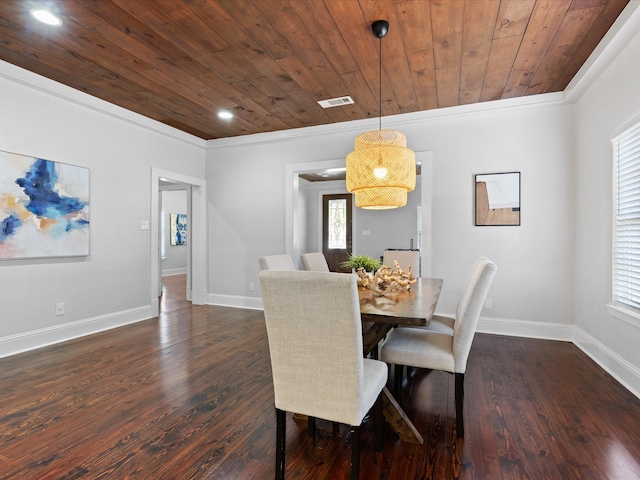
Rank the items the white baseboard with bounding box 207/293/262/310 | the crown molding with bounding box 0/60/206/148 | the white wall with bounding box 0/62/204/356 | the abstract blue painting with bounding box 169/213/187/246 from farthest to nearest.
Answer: the abstract blue painting with bounding box 169/213/187/246 < the white baseboard with bounding box 207/293/262/310 < the white wall with bounding box 0/62/204/356 < the crown molding with bounding box 0/60/206/148

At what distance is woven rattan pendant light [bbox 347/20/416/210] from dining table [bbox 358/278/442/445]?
0.90 m

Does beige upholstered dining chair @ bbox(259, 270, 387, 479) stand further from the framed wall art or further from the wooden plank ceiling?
A: the framed wall art

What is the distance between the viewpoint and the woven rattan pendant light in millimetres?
2658

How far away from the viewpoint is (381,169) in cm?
267

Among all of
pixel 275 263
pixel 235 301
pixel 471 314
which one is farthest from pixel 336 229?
pixel 471 314

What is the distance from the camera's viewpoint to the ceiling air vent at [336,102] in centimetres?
379

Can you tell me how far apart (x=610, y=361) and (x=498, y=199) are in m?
1.85

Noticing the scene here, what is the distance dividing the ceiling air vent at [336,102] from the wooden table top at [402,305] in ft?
7.31

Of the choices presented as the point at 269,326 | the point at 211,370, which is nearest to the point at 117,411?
the point at 211,370

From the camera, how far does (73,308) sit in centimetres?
369

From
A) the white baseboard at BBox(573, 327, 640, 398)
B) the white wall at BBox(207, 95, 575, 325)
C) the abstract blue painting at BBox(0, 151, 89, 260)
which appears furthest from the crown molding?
the white baseboard at BBox(573, 327, 640, 398)

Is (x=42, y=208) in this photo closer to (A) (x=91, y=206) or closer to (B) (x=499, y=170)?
(A) (x=91, y=206)

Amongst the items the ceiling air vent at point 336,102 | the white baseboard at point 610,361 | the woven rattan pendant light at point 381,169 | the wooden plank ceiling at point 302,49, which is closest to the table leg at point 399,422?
the woven rattan pendant light at point 381,169

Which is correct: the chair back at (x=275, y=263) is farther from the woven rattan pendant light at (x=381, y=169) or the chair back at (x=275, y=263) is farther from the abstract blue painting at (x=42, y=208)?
the abstract blue painting at (x=42, y=208)
